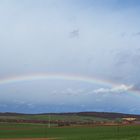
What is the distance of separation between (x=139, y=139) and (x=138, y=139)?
7.8 inches

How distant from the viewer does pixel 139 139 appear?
5453 centimetres

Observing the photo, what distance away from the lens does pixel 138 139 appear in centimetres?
5441
